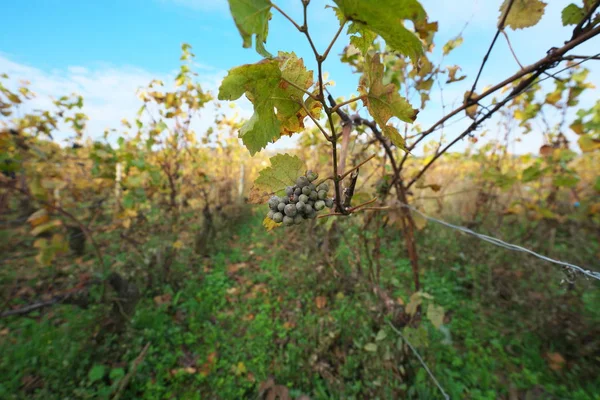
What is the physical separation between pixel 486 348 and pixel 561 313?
27.5 inches

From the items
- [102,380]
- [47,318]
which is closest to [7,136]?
[47,318]

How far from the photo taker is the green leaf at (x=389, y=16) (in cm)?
38

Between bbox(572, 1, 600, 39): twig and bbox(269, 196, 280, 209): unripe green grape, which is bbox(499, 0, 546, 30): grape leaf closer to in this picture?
bbox(572, 1, 600, 39): twig

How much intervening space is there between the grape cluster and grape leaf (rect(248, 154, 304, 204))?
0.04 metres

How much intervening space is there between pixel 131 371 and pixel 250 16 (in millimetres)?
2670

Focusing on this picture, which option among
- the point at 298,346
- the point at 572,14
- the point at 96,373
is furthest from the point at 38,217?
the point at 572,14

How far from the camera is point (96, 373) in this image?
208 cm

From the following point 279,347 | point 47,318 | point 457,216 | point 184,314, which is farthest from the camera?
point 457,216

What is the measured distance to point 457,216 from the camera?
5.26m

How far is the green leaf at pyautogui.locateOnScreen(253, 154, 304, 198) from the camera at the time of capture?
1.91ft

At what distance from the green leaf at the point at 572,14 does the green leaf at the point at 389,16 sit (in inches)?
36.0

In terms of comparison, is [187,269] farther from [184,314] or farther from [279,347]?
[279,347]

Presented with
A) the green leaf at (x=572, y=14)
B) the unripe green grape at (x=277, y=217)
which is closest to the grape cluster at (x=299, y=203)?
the unripe green grape at (x=277, y=217)

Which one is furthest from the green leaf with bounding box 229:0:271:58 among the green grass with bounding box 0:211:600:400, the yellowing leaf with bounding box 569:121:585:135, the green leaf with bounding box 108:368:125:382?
the yellowing leaf with bounding box 569:121:585:135
